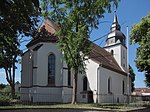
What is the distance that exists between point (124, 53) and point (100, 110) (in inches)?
1615

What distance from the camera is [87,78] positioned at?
132 ft

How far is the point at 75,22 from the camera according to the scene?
28094 mm

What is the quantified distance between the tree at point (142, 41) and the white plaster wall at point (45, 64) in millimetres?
10295

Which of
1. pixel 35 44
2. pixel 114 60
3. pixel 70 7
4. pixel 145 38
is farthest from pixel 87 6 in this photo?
pixel 114 60

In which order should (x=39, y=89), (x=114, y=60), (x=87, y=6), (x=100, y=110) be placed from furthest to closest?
(x=114, y=60) → (x=39, y=89) → (x=87, y=6) → (x=100, y=110)

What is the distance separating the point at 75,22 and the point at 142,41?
10165 mm

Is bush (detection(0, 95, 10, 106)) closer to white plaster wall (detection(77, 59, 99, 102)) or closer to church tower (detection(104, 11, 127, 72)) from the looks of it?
white plaster wall (detection(77, 59, 99, 102))

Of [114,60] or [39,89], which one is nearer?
[39,89]

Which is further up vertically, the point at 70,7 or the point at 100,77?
the point at 70,7

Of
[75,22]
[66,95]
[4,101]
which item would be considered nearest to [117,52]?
[66,95]

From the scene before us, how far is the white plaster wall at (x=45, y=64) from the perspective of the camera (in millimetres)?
36125

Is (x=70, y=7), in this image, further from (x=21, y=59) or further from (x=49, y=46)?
(x=21, y=59)

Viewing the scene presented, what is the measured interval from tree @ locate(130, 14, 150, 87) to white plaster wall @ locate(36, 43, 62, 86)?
10295mm

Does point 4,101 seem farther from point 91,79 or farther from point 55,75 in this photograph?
point 91,79
